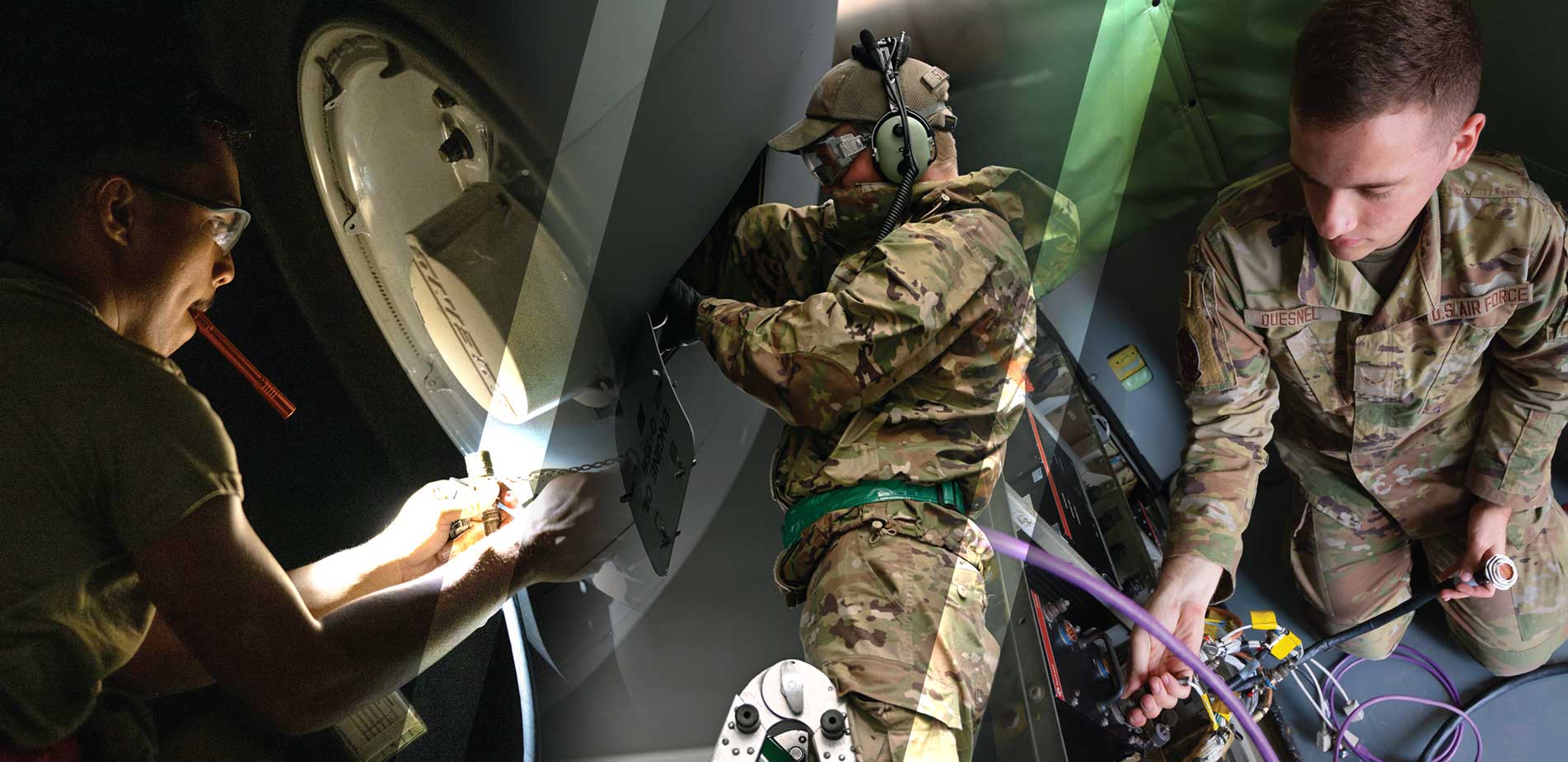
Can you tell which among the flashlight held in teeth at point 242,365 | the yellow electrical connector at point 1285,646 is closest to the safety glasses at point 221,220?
the flashlight held in teeth at point 242,365

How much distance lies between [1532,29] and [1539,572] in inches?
41.5

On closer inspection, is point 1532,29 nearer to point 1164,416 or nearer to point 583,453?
point 1164,416

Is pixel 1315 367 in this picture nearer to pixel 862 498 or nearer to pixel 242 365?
pixel 862 498

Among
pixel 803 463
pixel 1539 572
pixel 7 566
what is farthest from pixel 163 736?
pixel 1539 572

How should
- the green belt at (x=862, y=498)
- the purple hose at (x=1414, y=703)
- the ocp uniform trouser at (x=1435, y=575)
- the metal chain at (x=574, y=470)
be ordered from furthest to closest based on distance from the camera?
the purple hose at (x=1414, y=703), the ocp uniform trouser at (x=1435, y=575), the green belt at (x=862, y=498), the metal chain at (x=574, y=470)

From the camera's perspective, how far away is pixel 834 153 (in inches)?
57.6

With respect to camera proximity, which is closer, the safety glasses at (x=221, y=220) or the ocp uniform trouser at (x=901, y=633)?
the safety glasses at (x=221, y=220)

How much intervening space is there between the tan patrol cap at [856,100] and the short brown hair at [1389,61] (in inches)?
20.9

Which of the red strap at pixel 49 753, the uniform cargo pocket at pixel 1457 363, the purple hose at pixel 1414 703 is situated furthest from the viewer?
the purple hose at pixel 1414 703

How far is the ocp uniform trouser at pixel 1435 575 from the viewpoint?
6.06 ft

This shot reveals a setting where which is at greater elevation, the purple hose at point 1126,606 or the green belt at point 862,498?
the green belt at point 862,498

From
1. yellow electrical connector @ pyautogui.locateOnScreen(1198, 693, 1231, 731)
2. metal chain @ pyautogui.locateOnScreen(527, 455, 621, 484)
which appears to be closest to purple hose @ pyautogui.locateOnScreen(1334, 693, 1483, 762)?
yellow electrical connector @ pyautogui.locateOnScreen(1198, 693, 1231, 731)

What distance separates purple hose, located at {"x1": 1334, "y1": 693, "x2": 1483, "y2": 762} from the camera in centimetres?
217

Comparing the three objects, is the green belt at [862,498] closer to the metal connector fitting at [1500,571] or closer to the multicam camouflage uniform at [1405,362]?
the multicam camouflage uniform at [1405,362]
